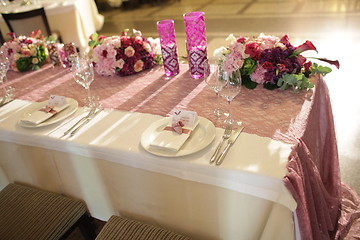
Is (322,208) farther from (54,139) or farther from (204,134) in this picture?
(54,139)

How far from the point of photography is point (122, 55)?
178 cm

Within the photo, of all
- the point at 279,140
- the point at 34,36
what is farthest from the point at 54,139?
the point at 34,36

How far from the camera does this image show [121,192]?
1.37 meters

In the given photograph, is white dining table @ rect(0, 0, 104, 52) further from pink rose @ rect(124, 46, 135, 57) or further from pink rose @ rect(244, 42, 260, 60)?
pink rose @ rect(244, 42, 260, 60)

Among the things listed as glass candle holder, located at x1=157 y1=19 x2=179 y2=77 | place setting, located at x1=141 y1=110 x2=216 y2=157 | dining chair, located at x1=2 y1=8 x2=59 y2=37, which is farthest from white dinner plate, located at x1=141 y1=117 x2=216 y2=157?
dining chair, located at x1=2 y1=8 x2=59 y2=37

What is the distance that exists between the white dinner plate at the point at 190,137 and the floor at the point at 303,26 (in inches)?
47.4

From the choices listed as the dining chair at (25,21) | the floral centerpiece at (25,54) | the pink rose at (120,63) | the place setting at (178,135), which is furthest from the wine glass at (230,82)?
the dining chair at (25,21)

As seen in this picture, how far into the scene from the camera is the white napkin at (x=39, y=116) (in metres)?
1.42

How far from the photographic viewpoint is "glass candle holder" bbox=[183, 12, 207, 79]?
160cm

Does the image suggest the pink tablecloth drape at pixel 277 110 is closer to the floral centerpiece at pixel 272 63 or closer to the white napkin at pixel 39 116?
the floral centerpiece at pixel 272 63

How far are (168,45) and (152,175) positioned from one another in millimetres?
719

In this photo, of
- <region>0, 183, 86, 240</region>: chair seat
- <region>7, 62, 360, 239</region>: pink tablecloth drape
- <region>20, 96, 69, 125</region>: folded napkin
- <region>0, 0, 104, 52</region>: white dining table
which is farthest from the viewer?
<region>0, 0, 104, 52</region>: white dining table

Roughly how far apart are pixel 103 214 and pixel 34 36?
1326 millimetres

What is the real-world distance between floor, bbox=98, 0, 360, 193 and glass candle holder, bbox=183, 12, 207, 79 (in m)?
1.11
